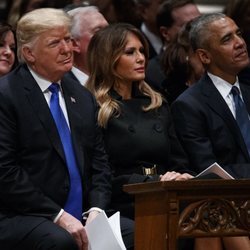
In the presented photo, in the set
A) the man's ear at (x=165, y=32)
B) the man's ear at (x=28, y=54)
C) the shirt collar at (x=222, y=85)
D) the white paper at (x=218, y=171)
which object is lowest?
the man's ear at (x=165, y=32)

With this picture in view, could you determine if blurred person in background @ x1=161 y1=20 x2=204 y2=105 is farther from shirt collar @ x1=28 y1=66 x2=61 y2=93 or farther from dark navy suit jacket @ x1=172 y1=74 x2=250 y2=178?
shirt collar @ x1=28 y1=66 x2=61 y2=93

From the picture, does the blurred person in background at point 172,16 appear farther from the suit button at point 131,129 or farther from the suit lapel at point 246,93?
the suit button at point 131,129

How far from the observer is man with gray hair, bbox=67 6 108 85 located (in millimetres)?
6871

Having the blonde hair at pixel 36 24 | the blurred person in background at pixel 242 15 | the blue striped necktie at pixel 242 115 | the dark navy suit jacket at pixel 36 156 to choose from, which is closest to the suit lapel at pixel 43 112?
the dark navy suit jacket at pixel 36 156

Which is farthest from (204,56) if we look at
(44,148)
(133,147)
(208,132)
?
(44,148)

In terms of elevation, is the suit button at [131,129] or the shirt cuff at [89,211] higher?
the suit button at [131,129]

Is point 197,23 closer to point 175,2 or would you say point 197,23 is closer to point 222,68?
point 222,68

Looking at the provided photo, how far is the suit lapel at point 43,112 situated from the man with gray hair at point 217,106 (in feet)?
3.39

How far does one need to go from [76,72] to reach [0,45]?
66cm

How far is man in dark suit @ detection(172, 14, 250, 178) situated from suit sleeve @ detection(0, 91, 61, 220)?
47.3 inches

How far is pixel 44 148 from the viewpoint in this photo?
214 inches

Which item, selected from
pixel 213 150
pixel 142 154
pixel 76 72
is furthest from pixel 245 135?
pixel 76 72

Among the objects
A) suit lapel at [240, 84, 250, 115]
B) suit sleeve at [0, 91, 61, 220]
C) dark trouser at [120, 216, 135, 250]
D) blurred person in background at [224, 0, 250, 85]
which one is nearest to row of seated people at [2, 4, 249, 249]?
suit lapel at [240, 84, 250, 115]

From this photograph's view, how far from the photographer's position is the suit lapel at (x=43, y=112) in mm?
5469
